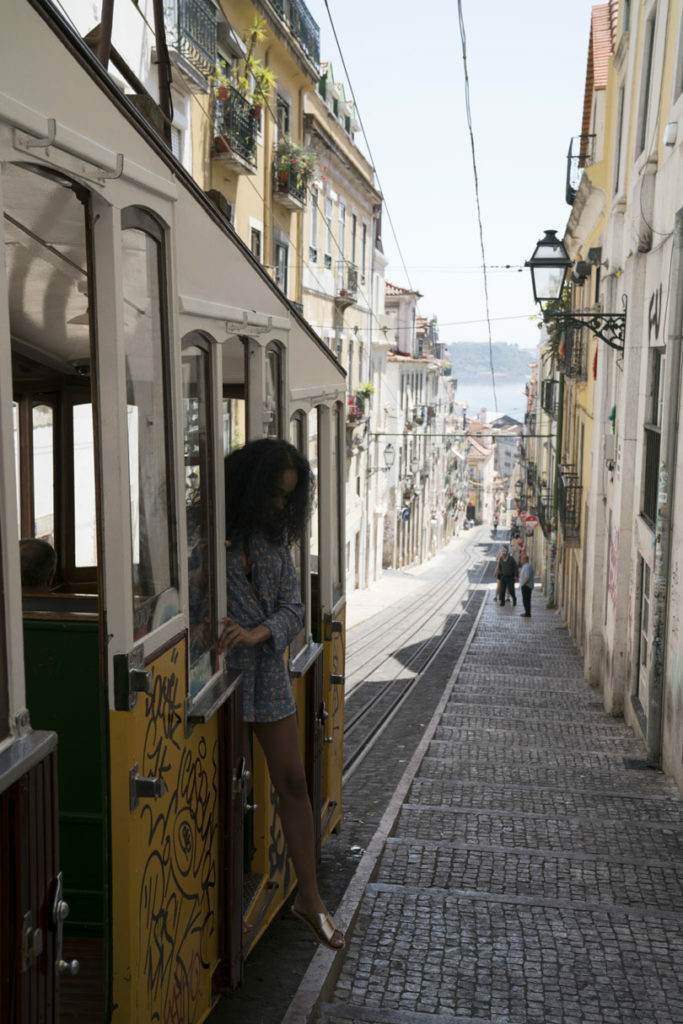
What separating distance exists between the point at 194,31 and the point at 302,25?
8.07 metres

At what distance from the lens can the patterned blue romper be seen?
14.1 ft

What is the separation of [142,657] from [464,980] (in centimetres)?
273

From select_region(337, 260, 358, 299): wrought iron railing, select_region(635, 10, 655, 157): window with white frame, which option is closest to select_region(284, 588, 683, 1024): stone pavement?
select_region(635, 10, 655, 157): window with white frame

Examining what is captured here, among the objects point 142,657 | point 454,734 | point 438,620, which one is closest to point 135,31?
point 454,734

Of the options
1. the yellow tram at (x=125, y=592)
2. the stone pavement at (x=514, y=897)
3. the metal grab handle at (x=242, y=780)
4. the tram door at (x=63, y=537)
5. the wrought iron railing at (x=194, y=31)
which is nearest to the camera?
the yellow tram at (x=125, y=592)

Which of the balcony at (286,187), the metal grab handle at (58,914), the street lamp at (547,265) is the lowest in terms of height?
the metal grab handle at (58,914)

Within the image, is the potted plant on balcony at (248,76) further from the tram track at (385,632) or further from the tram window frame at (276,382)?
the tram window frame at (276,382)

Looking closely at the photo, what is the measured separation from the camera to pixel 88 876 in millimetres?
3818

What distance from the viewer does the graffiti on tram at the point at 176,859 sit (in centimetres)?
314

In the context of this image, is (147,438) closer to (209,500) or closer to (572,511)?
(209,500)

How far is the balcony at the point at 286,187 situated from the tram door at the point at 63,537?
17410 mm

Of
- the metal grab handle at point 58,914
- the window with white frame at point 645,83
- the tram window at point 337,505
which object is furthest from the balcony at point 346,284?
the metal grab handle at point 58,914

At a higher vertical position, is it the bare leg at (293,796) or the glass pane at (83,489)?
the glass pane at (83,489)

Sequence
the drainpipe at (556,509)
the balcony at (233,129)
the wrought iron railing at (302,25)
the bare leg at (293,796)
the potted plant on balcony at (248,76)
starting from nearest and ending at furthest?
the bare leg at (293,796)
the potted plant on balcony at (248,76)
the balcony at (233,129)
the wrought iron railing at (302,25)
the drainpipe at (556,509)
